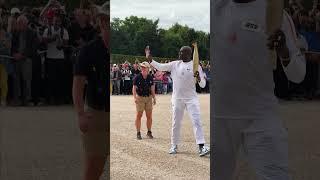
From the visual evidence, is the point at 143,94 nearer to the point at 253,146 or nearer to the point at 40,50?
the point at 40,50

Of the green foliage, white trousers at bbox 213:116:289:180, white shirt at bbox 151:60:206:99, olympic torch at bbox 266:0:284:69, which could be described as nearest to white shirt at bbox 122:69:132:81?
the green foliage

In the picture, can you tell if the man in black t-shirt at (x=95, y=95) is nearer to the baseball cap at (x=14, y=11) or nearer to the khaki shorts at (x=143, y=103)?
the baseball cap at (x=14, y=11)

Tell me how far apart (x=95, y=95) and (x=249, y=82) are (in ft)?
3.26

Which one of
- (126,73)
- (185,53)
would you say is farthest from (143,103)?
(126,73)

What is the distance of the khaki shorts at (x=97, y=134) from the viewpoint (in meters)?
3.50

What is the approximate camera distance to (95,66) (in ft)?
11.3

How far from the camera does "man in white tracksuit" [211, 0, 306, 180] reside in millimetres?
3256

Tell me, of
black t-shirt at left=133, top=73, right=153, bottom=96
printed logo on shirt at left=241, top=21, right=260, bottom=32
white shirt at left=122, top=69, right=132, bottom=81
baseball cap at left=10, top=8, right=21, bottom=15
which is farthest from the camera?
white shirt at left=122, top=69, right=132, bottom=81

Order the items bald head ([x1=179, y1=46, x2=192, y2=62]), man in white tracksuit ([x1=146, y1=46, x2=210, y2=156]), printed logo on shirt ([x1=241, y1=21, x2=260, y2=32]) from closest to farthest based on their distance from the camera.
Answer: printed logo on shirt ([x1=241, y1=21, x2=260, y2=32])
bald head ([x1=179, y1=46, x2=192, y2=62])
man in white tracksuit ([x1=146, y1=46, x2=210, y2=156])

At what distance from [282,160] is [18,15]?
6.32ft

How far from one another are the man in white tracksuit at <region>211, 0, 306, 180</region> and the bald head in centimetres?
432

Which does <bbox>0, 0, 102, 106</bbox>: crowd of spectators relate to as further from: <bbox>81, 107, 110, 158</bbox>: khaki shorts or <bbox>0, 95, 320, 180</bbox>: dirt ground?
<bbox>81, 107, 110, 158</bbox>: khaki shorts

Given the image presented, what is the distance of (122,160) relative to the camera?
24.1 ft

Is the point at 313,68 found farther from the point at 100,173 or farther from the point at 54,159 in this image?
the point at 54,159
